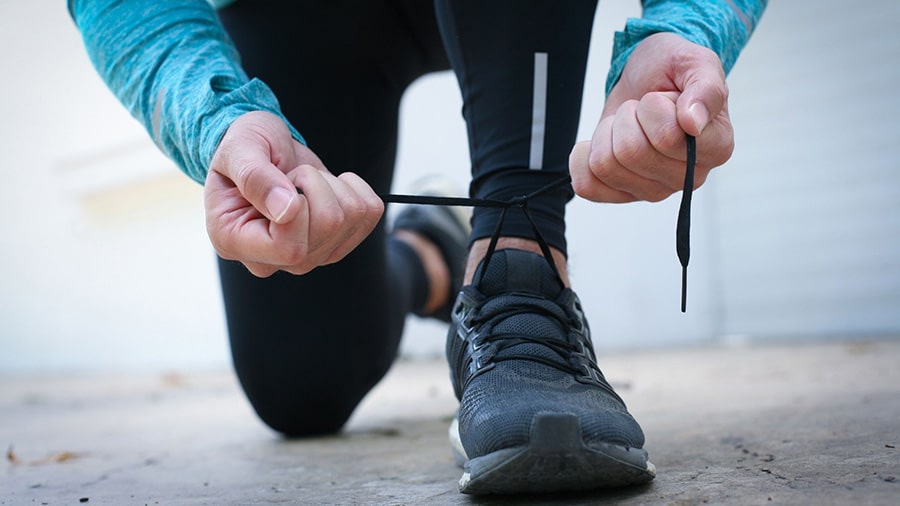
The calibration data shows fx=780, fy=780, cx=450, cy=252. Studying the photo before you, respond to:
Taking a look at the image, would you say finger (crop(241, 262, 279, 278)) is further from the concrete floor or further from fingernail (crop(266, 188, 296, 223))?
the concrete floor

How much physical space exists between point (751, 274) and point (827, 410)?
7.91 feet

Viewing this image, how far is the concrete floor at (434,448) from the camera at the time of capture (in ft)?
2.04

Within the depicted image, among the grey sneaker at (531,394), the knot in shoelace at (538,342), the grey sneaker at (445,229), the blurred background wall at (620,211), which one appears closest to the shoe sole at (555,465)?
the grey sneaker at (531,394)

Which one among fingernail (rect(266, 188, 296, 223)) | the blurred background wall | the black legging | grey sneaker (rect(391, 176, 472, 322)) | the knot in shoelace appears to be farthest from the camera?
the blurred background wall

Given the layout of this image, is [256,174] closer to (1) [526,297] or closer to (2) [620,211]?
(1) [526,297]

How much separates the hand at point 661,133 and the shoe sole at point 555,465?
200 millimetres

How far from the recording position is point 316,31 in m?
1.17

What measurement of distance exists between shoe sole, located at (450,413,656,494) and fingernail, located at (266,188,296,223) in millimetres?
237

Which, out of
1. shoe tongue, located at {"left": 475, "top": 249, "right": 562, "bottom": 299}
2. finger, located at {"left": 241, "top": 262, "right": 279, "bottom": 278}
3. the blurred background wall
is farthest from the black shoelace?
the blurred background wall

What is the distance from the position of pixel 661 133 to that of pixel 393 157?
748 millimetres

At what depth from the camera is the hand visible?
1.95 ft

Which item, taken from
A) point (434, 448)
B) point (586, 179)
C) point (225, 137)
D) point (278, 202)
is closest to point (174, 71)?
point (225, 137)

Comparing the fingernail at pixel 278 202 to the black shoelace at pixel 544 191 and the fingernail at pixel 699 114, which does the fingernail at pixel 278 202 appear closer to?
the black shoelace at pixel 544 191

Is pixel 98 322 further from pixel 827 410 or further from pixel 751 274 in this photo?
pixel 827 410
